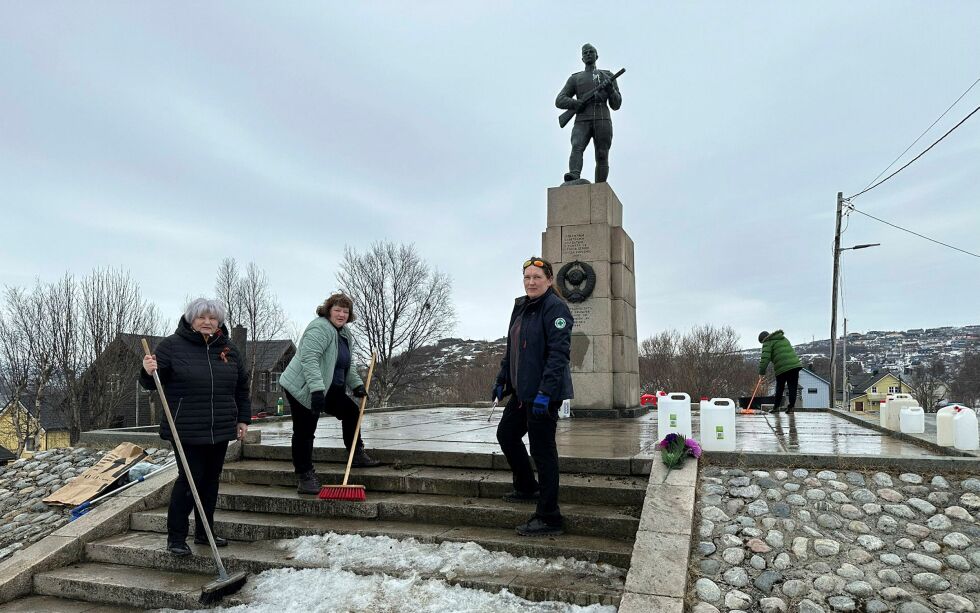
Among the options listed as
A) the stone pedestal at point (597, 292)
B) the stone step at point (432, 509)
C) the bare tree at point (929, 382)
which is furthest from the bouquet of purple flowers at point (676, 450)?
the bare tree at point (929, 382)

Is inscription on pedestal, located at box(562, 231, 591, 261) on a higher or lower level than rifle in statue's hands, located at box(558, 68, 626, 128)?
lower

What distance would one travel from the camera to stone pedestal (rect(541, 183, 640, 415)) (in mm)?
11117

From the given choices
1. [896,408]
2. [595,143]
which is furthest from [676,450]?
[595,143]

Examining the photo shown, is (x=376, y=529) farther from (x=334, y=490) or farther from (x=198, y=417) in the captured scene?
(x=198, y=417)

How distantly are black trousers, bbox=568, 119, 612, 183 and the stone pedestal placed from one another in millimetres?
507

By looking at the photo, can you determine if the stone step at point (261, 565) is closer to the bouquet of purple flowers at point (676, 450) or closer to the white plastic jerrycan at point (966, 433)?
the bouquet of purple flowers at point (676, 450)

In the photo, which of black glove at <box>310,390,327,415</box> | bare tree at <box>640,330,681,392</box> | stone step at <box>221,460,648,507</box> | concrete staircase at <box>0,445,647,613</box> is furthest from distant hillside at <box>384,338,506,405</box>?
black glove at <box>310,390,327,415</box>

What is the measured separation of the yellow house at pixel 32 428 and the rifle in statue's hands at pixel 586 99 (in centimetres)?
3024

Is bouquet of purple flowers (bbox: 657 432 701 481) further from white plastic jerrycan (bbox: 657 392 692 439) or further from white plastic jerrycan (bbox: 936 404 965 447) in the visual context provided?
white plastic jerrycan (bbox: 936 404 965 447)

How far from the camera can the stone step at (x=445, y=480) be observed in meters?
4.73

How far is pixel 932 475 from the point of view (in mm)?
4461

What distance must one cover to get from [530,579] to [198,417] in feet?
8.25

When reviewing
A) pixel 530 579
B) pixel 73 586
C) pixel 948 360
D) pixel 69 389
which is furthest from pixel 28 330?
pixel 948 360

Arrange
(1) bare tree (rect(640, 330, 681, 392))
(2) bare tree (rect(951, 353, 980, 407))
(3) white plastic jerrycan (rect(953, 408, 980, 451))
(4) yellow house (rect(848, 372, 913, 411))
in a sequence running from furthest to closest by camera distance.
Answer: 1. (4) yellow house (rect(848, 372, 913, 411))
2. (2) bare tree (rect(951, 353, 980, 407))
3. (1) bare tree (rect(640, 330, 681, 392))
4. (3) white plastic jerrycan (rect(953, 408, 980, 451))
